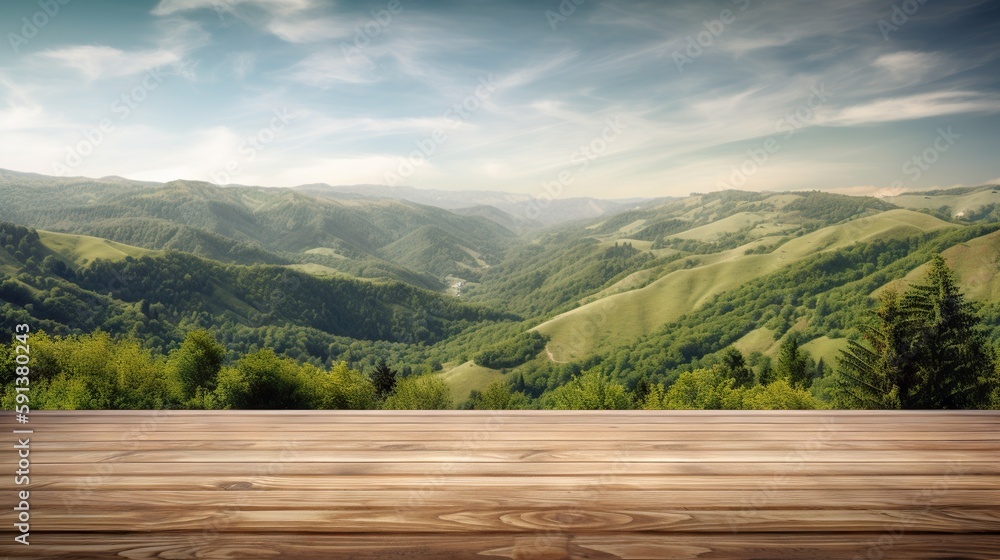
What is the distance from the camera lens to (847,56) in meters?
8.18

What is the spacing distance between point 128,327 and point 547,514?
5818 cm

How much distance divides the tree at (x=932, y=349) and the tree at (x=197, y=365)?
13381 mm

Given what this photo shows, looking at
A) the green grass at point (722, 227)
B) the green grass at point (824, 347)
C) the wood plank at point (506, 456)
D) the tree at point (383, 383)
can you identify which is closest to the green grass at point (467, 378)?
the green grass at point (824, 347)

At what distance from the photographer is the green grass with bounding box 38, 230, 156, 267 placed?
70.1 m

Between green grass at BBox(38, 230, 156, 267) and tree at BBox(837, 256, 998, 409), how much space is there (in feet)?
274

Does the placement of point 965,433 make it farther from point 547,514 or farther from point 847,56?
point 847,56

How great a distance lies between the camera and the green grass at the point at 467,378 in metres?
52.9

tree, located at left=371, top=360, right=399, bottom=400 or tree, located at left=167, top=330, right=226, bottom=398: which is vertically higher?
tree, located at left=167, top=330, right=226, bottom=398

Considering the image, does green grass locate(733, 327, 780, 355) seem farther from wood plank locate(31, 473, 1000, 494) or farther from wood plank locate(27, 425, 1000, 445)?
wood plank locate(31, 473, 1000, 494)

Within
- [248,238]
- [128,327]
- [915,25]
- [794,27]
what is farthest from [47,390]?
[248,238]

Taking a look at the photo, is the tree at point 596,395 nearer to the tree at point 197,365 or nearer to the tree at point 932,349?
the tree at point 932,349

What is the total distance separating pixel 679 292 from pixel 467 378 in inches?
1645

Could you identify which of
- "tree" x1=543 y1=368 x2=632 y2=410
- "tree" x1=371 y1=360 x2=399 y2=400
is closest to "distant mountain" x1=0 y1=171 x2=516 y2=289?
"tree" x1=371 y1=360 x2=399 y2=400

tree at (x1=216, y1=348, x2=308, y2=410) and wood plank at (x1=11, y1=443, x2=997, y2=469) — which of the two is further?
tree at (x1=216, y1=348, x2=308, y2=410)
